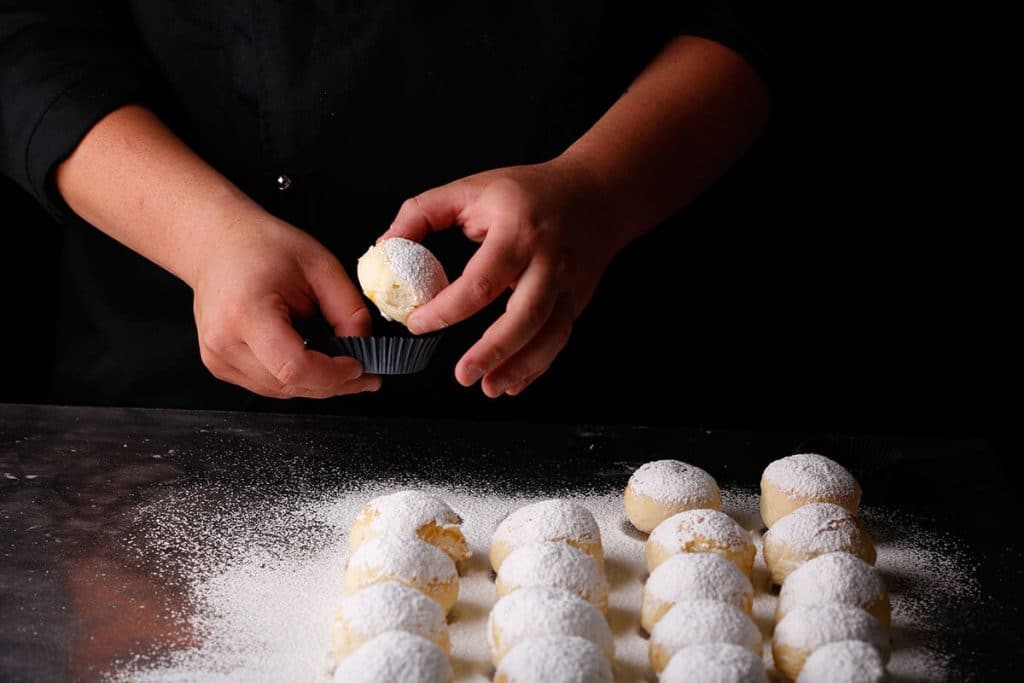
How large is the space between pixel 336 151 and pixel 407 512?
1.91 feet

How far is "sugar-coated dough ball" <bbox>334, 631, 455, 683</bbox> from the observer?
95 centimetres

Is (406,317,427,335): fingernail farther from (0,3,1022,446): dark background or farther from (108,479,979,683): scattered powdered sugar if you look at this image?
(0,3,1022,446): dark background

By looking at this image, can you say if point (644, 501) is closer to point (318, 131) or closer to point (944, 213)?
point (318, 131)

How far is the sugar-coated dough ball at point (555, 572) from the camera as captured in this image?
1105 millimetres

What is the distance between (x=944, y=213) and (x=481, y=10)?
3.38ft

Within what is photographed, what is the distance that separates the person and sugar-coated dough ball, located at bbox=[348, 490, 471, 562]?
0.47ft

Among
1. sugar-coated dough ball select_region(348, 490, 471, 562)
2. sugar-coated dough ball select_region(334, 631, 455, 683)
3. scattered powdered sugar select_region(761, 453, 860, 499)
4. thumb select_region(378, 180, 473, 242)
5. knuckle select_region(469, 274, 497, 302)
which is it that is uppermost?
thumb select_region(378, 180, 473, 242)

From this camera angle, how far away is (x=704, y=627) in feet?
3.37

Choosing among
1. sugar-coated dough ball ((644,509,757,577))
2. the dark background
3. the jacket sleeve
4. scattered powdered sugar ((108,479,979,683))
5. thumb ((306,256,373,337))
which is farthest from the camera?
the dark background

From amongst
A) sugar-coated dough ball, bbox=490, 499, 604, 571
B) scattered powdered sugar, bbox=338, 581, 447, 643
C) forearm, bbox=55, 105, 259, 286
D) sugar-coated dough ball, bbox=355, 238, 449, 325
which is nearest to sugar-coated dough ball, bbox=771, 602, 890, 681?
sugar-coated dough ball, bbox=490, 499, 604, 571

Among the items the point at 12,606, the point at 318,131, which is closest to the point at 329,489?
the point at 12,606

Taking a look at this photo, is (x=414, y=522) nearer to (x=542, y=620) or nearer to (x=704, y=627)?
(x=542, y=620)

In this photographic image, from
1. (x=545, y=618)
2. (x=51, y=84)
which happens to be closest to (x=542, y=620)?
(x=545, y=618)

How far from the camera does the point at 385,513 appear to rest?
1.20 meters
